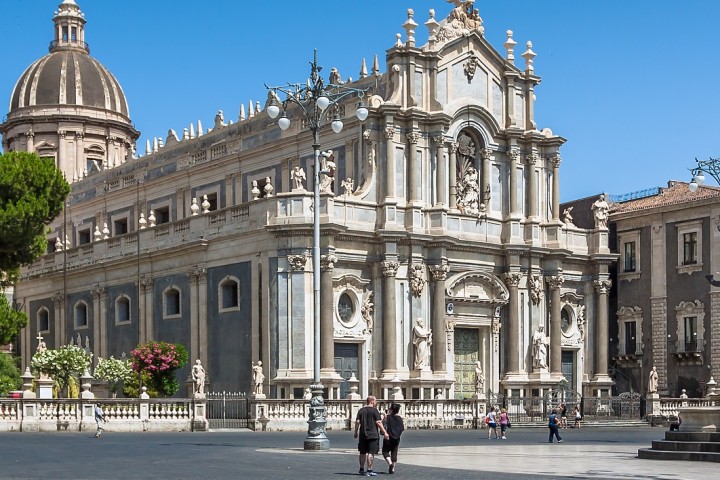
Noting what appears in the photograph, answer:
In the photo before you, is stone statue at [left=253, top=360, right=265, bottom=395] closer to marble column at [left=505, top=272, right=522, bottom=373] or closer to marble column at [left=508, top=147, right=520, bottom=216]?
marble column at [left=505, top=272, right=522, bottom=373]

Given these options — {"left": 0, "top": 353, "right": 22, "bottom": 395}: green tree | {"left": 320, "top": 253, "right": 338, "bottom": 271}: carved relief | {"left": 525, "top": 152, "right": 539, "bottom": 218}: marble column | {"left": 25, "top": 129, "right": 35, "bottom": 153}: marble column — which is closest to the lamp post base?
{"left": 320, "top": 253, "right": 338, "bottom": 271}: carved relief

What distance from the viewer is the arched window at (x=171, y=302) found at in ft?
189

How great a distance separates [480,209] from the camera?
191ft

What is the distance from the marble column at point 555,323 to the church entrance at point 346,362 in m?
11.6

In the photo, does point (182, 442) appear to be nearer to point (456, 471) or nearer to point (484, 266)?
point (456, 471)

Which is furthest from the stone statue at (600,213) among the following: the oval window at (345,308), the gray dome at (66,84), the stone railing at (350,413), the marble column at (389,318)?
the gray dome at (66,84)

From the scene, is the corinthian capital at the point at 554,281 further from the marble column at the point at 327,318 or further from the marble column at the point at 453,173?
the marble column at the point at 327,318

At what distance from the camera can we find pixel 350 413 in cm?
4538

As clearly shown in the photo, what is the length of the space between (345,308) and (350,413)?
28.2ft

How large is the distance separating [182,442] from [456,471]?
12.5 metres

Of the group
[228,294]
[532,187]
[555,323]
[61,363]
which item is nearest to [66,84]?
[61,363]

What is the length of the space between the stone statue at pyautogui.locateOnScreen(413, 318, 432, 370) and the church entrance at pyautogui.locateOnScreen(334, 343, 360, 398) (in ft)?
8.76

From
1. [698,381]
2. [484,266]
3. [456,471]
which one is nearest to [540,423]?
[484,266]

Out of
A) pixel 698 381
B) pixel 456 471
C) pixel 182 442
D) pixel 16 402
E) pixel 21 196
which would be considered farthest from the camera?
pixel 698 381
